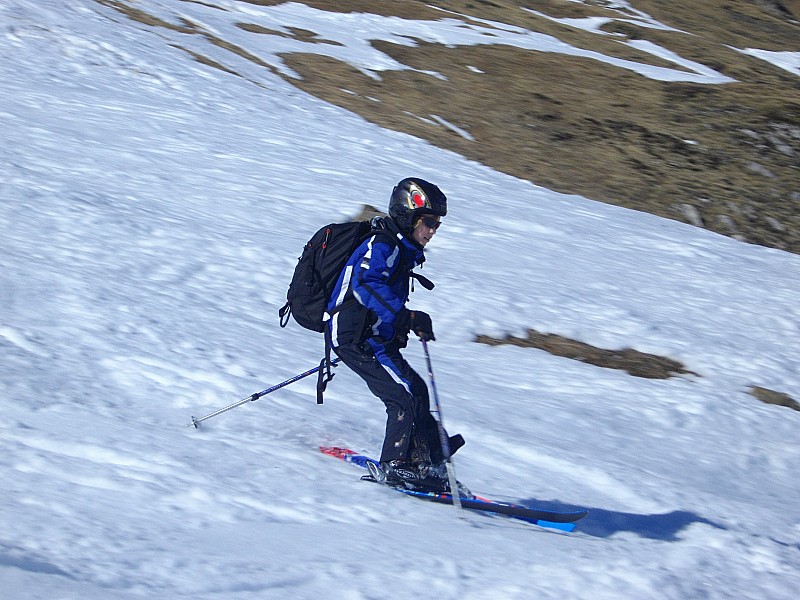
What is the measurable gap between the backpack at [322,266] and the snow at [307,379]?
1190mm

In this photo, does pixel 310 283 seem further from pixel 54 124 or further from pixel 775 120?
pixel 775 120

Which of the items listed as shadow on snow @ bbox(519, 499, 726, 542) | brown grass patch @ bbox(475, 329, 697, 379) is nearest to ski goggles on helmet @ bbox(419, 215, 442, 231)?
shadow on snow @ bbox(519, 499, 726, 542)

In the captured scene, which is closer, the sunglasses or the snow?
the snow

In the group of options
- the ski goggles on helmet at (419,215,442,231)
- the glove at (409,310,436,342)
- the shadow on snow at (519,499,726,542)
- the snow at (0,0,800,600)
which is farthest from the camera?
the shadow on snow at (519,499,726,542)

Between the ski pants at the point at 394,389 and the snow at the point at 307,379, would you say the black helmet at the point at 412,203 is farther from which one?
the snow at the point at 307,379

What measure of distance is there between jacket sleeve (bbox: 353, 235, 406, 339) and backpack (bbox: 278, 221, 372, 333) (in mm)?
134

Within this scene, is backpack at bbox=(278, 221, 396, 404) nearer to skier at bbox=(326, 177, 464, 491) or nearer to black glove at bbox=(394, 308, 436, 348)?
skier at bbox=(326, 177, 464, 491)

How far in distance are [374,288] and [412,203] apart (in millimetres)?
691

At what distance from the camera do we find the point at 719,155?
26.6 metres

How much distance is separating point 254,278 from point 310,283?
582 cm

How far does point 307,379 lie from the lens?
9125 mm

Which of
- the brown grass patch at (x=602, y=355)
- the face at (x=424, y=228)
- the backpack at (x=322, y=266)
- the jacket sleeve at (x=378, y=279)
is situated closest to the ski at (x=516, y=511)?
the jacket sleeve at (x=378, y=279)

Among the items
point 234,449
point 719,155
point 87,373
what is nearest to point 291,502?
point 234,449

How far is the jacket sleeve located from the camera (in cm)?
628
